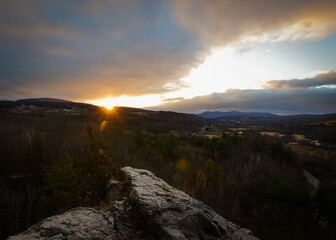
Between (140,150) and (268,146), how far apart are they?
4235cm

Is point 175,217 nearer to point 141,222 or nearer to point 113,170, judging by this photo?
point 141,222

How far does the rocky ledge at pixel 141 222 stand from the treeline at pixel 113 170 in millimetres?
1864

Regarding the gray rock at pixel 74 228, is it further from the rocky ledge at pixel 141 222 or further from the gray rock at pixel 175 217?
the gray rock at pixel 175 217

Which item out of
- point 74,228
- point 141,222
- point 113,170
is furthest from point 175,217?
point 113,170

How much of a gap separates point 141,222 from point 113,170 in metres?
3.09

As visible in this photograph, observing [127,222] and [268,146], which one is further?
[268,146]

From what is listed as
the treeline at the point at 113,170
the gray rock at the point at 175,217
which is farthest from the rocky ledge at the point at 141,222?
the treeline at the point at 113,170

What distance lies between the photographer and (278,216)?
19641mm

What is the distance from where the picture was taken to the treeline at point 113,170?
651 centimetres

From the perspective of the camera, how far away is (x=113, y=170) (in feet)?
20.0

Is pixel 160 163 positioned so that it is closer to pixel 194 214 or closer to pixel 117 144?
pixel 117 144

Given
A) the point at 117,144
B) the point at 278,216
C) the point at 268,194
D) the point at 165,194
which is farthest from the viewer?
the point at 117,144

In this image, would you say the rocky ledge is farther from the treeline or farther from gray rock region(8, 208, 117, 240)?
the treeline

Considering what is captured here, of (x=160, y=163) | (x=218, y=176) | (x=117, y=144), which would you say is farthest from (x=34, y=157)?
(x=218, y=176)
